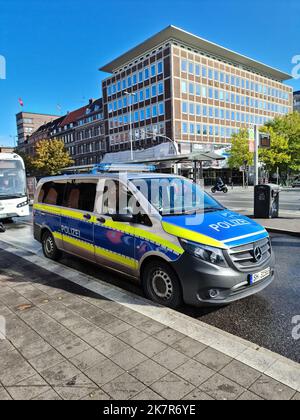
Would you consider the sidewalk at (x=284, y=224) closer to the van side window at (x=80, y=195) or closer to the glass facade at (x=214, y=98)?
the van side window at (x=80, y=195)

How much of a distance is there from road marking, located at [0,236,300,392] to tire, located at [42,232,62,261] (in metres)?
1.47

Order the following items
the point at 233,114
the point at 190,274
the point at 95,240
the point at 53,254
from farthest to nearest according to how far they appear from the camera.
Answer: the point at 233,114 < the point at 53,254 < the point at 95,240 < the point at 190,274

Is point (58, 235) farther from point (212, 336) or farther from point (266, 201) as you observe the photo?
point (266, 201)

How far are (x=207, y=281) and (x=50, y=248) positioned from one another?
4.19m

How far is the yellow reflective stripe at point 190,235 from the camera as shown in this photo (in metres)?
3.73

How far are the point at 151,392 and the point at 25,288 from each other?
3182 millimetres

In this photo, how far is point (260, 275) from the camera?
3998 millimetres

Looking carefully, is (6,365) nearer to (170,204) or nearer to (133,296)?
(133,296)

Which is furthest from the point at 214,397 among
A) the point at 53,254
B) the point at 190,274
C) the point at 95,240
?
the point at 53,254

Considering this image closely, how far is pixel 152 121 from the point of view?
49406mm

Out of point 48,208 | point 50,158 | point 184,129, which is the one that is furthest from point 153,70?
point 48,208

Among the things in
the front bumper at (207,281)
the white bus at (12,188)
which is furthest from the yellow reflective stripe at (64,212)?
the white bus at (12,188)

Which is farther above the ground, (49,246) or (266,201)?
(266,201)

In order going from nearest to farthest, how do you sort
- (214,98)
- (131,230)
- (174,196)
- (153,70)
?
(131,230), (174,196), (153,70), (214,98)
